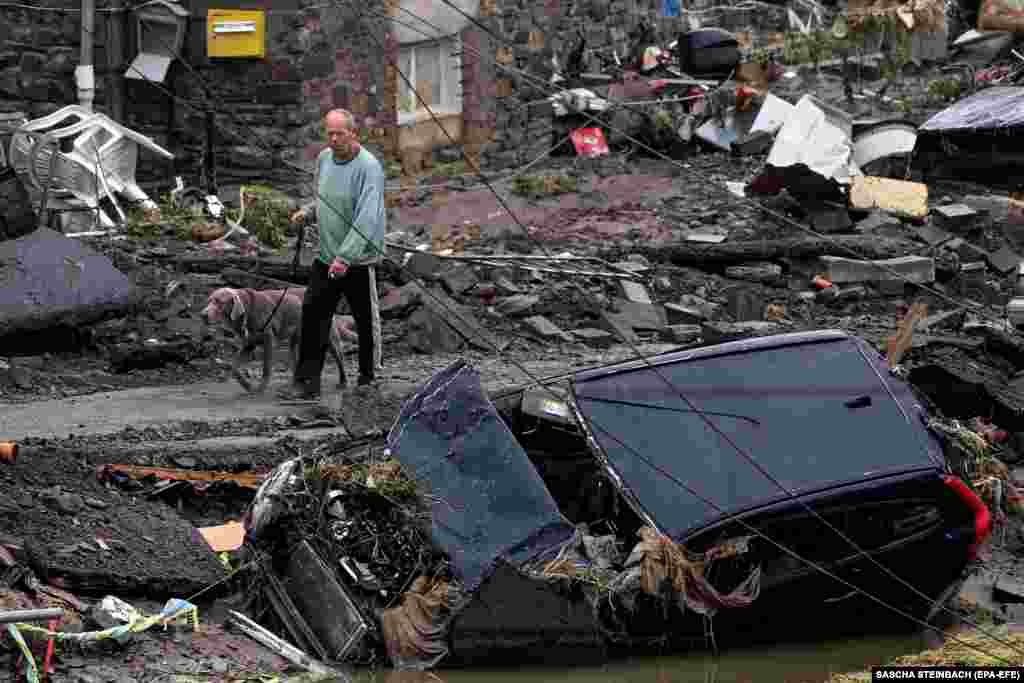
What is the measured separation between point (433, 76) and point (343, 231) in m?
9.42

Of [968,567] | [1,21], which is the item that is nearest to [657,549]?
[968,567]

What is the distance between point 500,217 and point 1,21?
5549mm

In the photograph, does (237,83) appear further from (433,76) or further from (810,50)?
(810,50)

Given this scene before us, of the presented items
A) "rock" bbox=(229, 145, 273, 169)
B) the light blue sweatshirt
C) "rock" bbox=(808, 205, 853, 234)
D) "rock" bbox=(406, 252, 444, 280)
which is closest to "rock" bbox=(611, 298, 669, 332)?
"rock" bbox=(406, 252, 444, 280)

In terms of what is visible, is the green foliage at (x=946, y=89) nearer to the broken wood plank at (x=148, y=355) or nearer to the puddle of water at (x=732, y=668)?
the broken wood plank at (x=148, y=355)

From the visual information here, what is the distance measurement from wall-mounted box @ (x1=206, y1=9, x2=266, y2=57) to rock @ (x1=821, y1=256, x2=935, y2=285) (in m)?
6.30

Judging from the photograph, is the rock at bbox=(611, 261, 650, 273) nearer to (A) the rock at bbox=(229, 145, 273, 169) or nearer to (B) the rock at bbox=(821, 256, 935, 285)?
(B) the rock at bbox=(821, 256, 935, 285)

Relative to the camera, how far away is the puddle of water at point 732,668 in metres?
9.09

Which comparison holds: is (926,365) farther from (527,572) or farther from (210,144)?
(210,144)

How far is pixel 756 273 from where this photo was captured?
17.8 metres

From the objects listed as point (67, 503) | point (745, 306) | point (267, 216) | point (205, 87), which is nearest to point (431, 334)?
point (267, 216)

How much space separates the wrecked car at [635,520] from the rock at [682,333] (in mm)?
5946

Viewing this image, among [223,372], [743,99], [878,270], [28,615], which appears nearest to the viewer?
[28,615]

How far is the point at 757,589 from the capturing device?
9.27 meters
